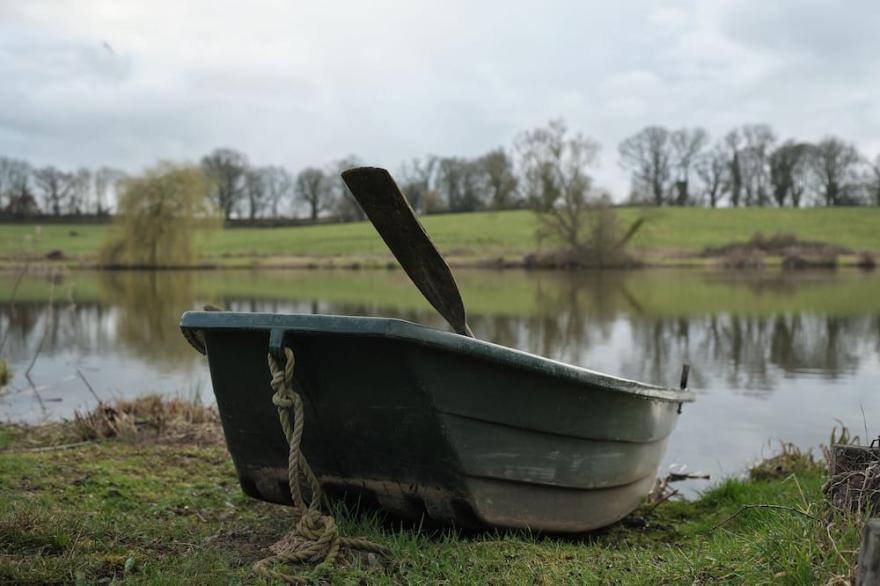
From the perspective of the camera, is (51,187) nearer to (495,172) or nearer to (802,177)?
(495,172)

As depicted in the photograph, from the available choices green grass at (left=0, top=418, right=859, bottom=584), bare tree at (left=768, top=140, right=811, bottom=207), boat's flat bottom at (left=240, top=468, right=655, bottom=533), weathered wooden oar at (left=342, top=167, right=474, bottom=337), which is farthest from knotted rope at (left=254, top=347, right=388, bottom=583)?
bare tree at (left=768, top=140, right=811, bottom=207)

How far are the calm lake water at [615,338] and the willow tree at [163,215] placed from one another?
8592 millimetres

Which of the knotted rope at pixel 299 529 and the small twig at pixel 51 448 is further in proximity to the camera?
the small twig at pixel 51 448

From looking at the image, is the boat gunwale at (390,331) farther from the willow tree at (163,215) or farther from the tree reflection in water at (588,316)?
the willow tree at (163,215)

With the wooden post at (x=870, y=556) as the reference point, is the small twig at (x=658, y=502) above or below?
below

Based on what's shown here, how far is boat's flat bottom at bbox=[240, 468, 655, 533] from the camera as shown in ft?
13.6

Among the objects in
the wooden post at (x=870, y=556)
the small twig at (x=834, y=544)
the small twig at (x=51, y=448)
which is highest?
the wooden post at (x=870, y=556)

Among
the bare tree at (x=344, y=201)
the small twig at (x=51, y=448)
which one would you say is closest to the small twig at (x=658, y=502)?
the small twig at (x=51, y=448)

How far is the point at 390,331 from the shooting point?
360 cm

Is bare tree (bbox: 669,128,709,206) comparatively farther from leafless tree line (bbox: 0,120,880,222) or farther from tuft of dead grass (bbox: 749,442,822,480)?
tuft of dead grass (bbox: 749,442,822,480)

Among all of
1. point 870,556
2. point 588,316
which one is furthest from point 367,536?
point 588,316

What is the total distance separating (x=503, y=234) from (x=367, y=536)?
58.6m

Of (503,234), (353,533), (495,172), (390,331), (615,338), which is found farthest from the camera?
(495,172)

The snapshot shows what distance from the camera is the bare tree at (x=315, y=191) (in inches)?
3302
